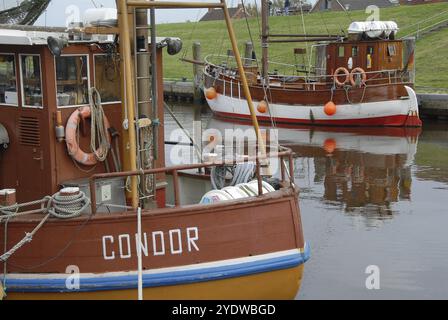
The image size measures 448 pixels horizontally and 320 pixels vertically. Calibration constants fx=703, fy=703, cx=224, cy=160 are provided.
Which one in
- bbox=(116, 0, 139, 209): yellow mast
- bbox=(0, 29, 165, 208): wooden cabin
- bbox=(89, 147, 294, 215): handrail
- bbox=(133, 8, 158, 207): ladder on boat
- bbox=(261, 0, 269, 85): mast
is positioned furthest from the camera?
bbox=(261, 0, 269, 85): mast

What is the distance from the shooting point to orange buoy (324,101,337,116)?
1119 inches

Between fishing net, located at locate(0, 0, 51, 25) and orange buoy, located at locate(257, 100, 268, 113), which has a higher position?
fishing net, located at locate(0, 0, 51, 25)

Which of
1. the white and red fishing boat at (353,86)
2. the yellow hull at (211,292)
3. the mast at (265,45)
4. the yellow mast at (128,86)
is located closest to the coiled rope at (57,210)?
the yellow mast at (128,86)

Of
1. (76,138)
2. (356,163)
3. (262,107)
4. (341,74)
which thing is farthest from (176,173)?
(262,107)

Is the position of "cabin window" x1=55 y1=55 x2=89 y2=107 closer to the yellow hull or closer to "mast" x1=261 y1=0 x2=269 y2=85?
the yellow hull

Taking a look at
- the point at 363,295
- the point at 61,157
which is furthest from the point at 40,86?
the point at 363,295

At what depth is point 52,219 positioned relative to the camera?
27.2 feet

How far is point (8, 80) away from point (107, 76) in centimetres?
135

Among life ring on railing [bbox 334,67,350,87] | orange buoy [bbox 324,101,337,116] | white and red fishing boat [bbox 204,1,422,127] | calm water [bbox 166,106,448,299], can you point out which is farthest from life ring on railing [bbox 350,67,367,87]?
calm water [bbox 166,106,448,299]

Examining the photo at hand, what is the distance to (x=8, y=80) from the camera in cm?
952

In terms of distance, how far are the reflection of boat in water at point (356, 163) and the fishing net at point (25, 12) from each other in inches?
311

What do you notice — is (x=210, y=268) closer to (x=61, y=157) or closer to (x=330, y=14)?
(x=61, y=157)

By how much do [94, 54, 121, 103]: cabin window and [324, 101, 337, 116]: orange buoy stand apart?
775 inches

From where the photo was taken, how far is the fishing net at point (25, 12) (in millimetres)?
11141
